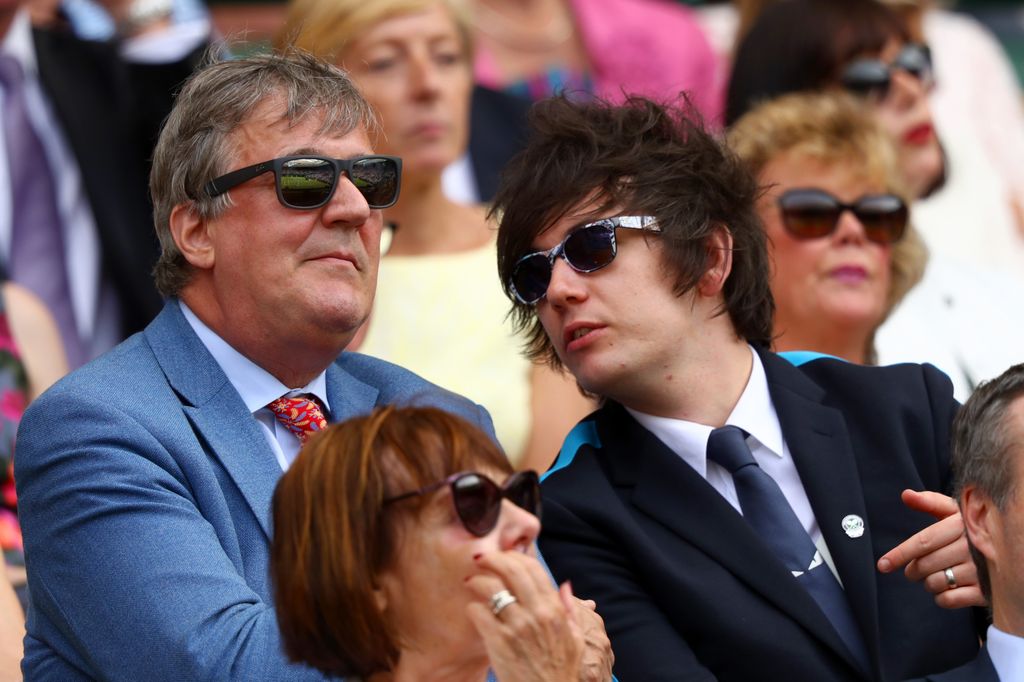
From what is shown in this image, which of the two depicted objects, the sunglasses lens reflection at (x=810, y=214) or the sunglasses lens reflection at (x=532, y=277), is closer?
the sunglasses lens reflection at (x=532, y=277)

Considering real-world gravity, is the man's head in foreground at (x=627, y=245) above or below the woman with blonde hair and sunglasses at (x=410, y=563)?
above

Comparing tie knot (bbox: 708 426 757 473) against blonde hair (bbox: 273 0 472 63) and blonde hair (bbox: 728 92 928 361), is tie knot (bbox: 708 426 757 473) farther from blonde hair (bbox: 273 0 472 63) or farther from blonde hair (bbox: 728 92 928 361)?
blonde hair (bbox: 273 0 472 63)

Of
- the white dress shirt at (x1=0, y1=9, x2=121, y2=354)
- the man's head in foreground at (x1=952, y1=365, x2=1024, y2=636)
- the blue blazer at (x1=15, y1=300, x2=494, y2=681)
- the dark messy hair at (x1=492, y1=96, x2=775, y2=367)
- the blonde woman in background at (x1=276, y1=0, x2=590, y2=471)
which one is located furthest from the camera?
the white dress shirt at (x1=0, y1=9, x2=121, y2=354)

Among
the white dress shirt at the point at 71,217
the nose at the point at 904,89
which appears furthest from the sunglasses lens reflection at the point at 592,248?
the nose at the point at 904,89

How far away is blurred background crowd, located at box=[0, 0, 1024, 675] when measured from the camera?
183 inches

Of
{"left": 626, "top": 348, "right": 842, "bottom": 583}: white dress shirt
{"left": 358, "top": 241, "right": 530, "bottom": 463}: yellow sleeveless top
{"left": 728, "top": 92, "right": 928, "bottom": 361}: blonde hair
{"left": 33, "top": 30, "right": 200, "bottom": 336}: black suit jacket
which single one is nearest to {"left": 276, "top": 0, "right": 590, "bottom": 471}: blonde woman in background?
{"left": 358, "top": 241, "right": 530, "bottom": 463}: yellow sleeveless top

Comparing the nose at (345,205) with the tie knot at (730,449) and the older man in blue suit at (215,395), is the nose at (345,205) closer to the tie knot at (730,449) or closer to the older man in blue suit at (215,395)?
the older man in blue suit at (215,395)

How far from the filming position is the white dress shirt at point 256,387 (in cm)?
328

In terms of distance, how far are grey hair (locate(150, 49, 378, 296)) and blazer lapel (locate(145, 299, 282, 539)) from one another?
0.20 meters

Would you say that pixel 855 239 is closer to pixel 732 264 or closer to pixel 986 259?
pixel 732 264

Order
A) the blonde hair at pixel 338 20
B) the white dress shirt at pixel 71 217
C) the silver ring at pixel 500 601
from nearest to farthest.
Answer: the silver ring at pixel 500 601 → the blonde hair at pixel 338 20 → the white dress shirt at pixel 71 217

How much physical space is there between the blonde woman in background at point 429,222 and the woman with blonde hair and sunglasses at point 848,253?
75 cm

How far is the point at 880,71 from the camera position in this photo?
5.45m

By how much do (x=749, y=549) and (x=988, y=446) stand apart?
55 cm
